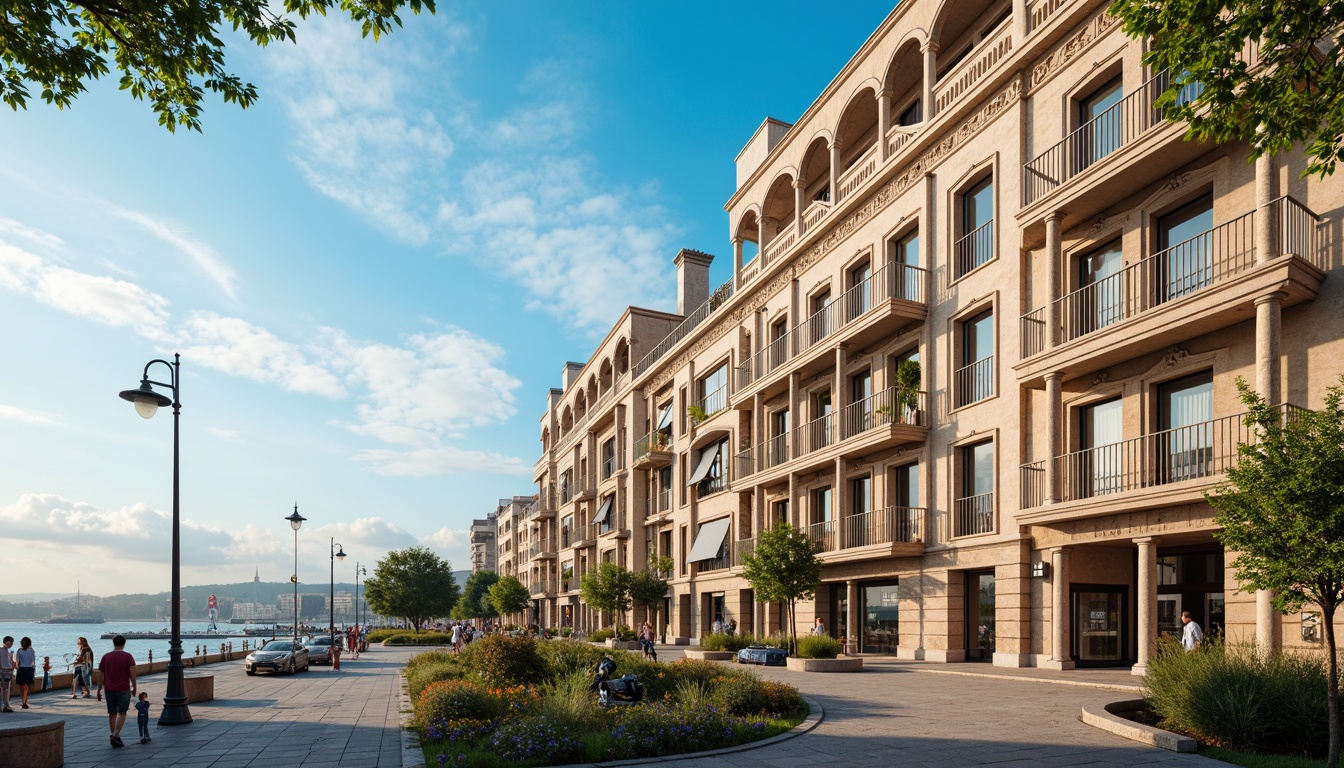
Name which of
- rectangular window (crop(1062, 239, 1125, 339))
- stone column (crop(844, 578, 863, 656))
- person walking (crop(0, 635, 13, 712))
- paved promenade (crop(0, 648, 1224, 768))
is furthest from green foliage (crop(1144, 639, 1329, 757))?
person walking (crop(0, 635, 13, 712))

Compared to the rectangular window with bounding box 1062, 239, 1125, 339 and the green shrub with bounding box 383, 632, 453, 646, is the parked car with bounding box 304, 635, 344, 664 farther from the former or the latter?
the rectangular window with bounding box 1062, 239, 1125, 339

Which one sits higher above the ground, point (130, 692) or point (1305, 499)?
point (1305, 499)

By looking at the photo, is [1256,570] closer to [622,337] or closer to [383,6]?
[383,6]

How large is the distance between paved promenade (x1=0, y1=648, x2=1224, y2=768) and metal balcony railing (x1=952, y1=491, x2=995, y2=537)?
3.60 m

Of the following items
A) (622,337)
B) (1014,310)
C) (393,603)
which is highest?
(622,337)

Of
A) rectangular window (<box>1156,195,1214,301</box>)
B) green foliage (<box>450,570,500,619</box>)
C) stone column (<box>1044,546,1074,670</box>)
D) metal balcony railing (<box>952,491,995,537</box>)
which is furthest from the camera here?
green foliage (<box>450,570,500,619</box>)

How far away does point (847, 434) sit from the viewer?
30109mm

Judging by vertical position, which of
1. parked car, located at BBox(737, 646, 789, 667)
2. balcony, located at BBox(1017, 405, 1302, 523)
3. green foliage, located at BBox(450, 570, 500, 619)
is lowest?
green foliage, located at BBox(450, 570, 500, 619)

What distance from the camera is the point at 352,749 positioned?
13297 millimetres

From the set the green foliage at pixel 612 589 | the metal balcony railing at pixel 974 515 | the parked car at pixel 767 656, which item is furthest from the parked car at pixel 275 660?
the metal balcony railing at pixel 974 515

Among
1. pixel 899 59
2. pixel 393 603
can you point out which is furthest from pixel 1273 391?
pixel 393 603

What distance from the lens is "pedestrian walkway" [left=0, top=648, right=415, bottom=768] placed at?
12633 mm

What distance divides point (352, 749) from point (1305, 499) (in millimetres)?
12732

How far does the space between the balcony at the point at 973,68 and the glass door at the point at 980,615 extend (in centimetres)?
1331
